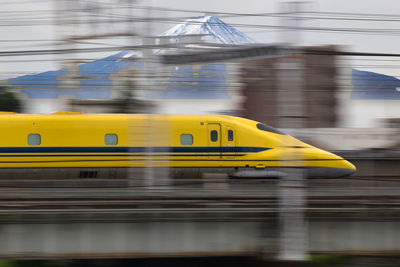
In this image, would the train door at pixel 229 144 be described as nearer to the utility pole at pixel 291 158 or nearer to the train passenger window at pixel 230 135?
the train passenger window at pixel 230 135

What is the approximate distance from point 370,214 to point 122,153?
825 centimetres

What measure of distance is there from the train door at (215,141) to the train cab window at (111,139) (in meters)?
2.83

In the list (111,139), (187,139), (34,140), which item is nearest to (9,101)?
(34,140)

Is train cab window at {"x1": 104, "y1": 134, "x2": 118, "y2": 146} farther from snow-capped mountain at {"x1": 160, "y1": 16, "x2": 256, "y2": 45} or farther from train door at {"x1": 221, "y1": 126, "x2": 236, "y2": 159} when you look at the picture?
snow-capped mountain at {"x1": 160, "y1": 16, "x2": 256, "y2": 45}

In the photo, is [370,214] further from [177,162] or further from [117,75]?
[177,162]

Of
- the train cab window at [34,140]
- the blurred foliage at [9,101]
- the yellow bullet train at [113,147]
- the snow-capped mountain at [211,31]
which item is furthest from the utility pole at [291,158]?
the blurred foliage at [9,101]

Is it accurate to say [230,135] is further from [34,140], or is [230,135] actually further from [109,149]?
[34,140]

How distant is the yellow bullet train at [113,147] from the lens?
47.8 feet

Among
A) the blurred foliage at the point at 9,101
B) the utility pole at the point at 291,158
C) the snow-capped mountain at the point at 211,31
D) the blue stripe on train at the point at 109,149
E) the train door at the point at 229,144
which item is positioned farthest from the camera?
the blurred foliage at the point at 9,101

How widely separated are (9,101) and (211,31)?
30.9m

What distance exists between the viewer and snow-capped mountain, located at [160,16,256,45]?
365 inches

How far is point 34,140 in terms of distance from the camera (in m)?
14.6

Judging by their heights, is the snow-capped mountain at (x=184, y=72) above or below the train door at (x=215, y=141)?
above

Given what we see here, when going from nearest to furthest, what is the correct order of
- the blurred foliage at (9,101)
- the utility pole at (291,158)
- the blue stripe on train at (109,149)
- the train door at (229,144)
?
the utility pole at (291,158) < the blue stripe on train at (109,149) < the train door at (229,144) < the blurred foliage at (9,101)
